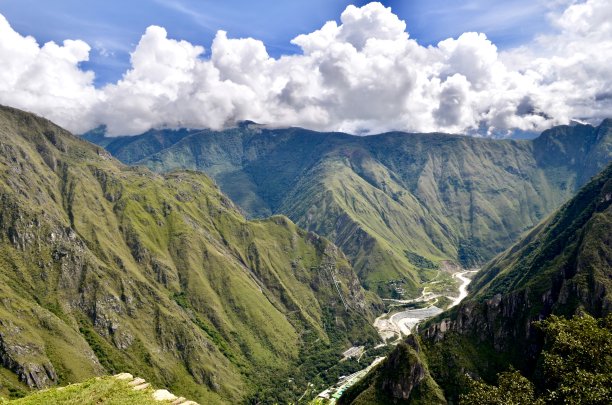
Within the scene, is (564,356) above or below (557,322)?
below

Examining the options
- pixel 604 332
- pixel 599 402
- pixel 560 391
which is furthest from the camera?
pixel 604 332

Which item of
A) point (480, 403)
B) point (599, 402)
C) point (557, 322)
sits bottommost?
point (480, 403)

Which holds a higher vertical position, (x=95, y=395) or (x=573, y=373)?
(x=95, y=395)

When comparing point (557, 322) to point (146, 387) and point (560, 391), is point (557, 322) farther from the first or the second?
point (146, 387)

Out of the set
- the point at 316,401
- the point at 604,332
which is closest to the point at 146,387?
the point at 316,401

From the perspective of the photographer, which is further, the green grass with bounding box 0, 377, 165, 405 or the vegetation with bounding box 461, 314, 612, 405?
the green grass with bounding box 0, 377, 165, 405

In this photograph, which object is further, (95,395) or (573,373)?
(95,395)

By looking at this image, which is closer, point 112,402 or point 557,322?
point 112,402

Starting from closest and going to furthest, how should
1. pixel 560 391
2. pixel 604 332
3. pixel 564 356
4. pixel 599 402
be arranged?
pixel 599 402 → pixel 560 391 → pixel 604 332 → pixel 564 356

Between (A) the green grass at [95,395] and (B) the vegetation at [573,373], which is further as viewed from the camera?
(A) the green grass at [95,395]

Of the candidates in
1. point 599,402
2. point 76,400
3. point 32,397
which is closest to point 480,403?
point 599,402
